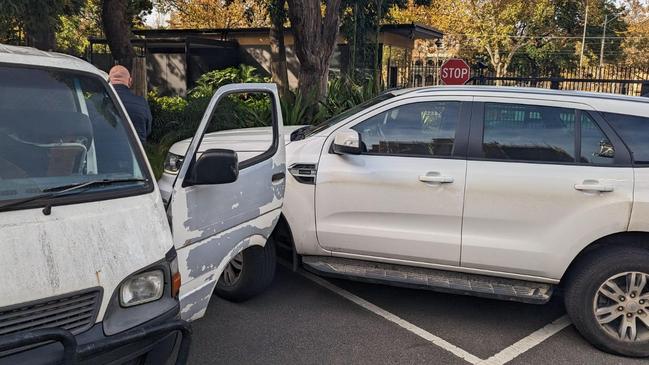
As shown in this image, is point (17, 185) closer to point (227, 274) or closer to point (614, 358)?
point (227, 274)

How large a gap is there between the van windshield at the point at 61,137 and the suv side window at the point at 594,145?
3085 millimetres

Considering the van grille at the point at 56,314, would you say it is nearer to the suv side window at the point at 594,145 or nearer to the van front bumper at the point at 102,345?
the van front bumper at the point at 102,345

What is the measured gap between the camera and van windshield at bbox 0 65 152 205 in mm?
2652

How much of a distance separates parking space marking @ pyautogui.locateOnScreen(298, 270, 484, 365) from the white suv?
0.33 metres

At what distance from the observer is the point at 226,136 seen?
5.18 meters

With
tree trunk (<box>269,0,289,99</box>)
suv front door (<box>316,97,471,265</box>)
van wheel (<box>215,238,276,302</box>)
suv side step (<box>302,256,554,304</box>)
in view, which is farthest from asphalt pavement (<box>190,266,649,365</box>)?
tree trunk (<box>269,0,289,99</box>)

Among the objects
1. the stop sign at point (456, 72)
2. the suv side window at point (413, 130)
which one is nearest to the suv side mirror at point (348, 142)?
the suv side window at point (413, 130)

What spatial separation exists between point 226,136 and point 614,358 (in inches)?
141

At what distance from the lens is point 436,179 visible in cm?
429

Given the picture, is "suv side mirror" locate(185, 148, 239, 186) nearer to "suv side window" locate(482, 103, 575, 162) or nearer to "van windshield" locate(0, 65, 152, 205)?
"van windshield" locate(0, 65, 152, 205)

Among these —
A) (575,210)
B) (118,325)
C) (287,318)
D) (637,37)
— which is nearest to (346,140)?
(287,318)

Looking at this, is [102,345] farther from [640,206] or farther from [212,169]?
[640,206]

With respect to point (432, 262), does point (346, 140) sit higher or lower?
higher

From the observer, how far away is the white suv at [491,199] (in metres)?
3.95
